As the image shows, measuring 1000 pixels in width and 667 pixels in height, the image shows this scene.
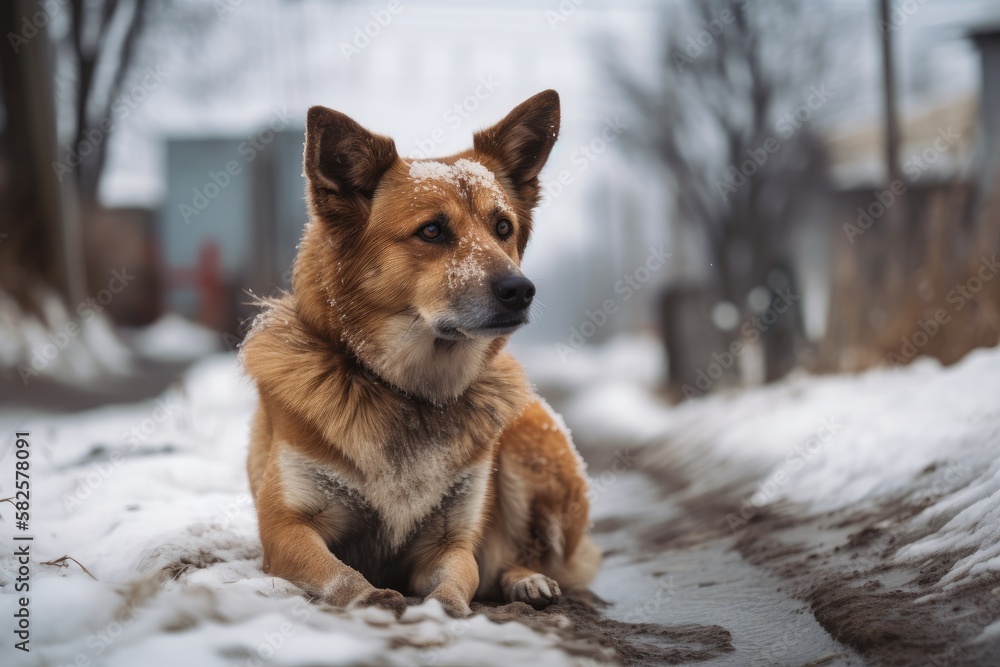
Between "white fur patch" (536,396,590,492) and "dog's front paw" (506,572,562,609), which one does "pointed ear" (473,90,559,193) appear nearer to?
"white fur patch" (536,396,590,492)

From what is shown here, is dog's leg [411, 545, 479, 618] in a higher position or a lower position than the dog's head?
lower

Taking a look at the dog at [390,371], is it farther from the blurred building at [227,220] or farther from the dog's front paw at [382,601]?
the blurred building at [227,220]

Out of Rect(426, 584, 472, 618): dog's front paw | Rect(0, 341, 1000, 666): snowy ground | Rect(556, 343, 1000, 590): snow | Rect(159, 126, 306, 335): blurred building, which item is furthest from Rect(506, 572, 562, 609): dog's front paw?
Rect(159, 126, 306, 335): blurred building

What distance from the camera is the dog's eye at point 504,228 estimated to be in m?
3.47

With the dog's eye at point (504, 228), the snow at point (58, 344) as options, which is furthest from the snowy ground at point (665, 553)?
the snow at point (58, 344)

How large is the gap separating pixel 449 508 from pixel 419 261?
3.04ft

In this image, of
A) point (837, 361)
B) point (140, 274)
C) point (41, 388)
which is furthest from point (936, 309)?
point (140, 274)

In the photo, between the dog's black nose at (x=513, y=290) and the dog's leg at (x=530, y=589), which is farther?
the dog's leg at (x=530, y=589)

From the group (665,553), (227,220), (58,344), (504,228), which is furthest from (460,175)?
(227,220)

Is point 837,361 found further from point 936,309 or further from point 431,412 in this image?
point 431,412

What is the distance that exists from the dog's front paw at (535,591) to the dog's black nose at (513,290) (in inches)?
44.9

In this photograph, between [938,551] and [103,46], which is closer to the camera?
[938,551]

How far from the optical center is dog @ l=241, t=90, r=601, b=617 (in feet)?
10.2

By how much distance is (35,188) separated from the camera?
10.2 metres
